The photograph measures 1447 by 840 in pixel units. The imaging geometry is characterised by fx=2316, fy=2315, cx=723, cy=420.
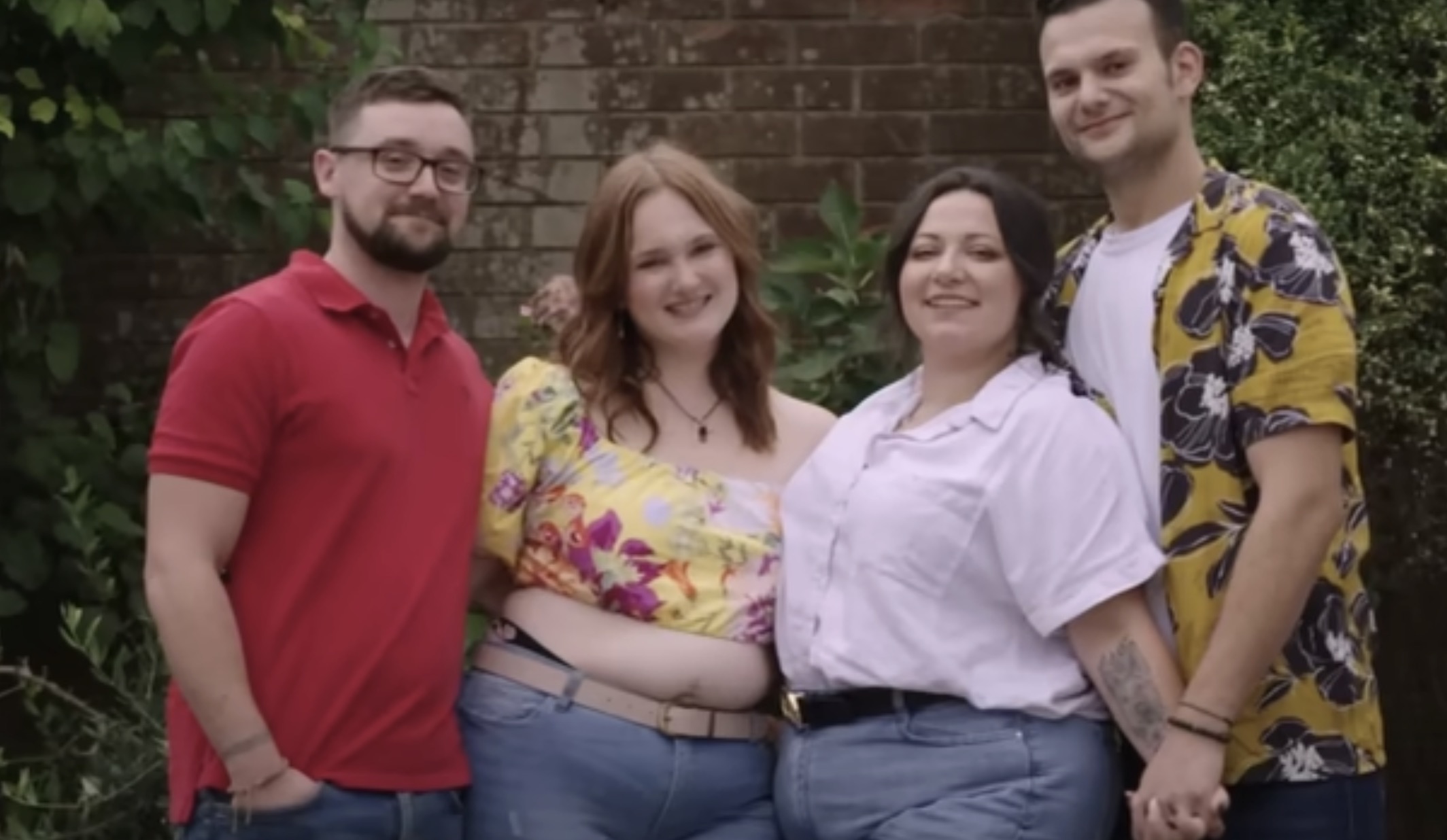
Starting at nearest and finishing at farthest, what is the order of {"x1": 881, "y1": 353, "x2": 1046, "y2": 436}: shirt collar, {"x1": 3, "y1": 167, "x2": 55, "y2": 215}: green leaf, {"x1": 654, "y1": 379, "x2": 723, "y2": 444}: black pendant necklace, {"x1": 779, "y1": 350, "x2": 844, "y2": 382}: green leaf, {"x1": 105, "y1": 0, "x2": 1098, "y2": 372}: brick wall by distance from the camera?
1. {"x1": 881, "y1": 353, "x2": 1046, "y2": 436}: shirt collar
2. {"x1": 654, "y1": 379, "x2": 723, "y2": 444}: black pendant necklace
3. {"x1": 779, "y1": 350, "x2": 844, "y2": 382}: green leaf
4. {"x1": 3, "y1": 167, "x2": 55, "y2": 215}: green leaf
5. {"x1": 105, "y1": 0, "x2": 1098, "y2": 372}: brick wall

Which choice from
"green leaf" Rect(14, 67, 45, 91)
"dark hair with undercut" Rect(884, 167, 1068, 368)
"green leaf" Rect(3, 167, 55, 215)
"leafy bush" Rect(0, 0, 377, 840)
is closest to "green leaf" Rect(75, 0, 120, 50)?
"leafy bush" Rect(0, 0, 377, 840)

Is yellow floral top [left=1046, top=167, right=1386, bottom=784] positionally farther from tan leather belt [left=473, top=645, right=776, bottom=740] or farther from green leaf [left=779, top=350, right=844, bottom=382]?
green leaf [left=779, top=350, right=844, bottom=382]

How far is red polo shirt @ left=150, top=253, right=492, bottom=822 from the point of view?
3479mm

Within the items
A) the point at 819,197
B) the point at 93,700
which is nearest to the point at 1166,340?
the point at 819,197

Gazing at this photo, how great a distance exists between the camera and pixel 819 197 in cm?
673

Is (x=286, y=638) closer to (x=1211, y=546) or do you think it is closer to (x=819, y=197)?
(x=1211, y=546)

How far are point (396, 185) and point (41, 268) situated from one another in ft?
7.82

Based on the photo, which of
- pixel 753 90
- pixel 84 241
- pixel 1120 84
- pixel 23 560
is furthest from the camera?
pixel 753 90

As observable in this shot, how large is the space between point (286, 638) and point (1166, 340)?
55.2 inches

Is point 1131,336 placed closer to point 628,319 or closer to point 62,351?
point 628,319

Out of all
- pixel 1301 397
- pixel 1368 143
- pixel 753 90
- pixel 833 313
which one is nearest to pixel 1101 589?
pixel 1301 397

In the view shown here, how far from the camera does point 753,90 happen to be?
6750mm

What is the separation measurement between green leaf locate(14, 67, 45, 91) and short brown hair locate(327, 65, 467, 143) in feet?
6.68

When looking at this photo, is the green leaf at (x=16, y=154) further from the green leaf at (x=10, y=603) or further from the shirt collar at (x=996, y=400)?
the shirt collar at (x=996, y=400)
